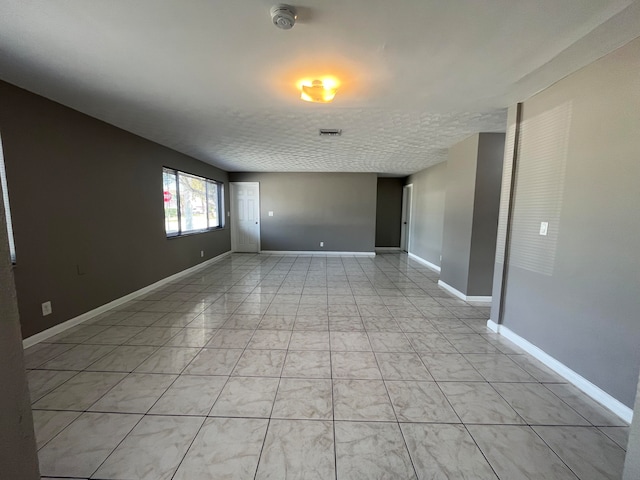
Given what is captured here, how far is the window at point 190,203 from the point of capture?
15.7 ft

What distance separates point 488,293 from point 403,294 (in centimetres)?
119

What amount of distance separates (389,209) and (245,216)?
4.42m

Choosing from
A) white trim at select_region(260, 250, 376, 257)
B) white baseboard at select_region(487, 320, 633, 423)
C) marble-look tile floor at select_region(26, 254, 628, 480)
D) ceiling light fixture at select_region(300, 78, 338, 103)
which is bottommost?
marble-look tile floor at select_region(26, 254, 628, 480)

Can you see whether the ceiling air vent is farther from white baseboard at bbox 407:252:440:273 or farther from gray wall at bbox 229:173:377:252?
white baseboard at bbox 407:252:440:273

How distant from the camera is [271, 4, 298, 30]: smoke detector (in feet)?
4.89

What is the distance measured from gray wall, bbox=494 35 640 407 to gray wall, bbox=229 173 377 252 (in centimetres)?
482

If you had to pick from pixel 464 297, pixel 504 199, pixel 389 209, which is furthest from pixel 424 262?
pixel 504 199

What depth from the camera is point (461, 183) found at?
409 centimetres

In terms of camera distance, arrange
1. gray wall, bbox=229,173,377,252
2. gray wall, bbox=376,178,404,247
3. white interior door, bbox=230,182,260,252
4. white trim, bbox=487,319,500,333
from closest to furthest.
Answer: white trim, bbox=487,319,500,333 → gray wall, bbox=229,173,377,252 → white interior door, bbox=230,182,260,252 → gray wall, bbox=376,178,404,247

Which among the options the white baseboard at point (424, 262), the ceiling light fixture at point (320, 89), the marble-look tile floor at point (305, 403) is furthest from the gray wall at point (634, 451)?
the white baseboard at point (424, 262)

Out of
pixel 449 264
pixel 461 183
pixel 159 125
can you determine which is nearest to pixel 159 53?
pixel 159 125

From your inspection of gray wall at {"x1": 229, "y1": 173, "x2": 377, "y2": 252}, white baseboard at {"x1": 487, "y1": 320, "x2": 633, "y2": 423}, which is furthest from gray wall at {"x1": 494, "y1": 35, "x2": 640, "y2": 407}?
gray wall at {"x1": 229, "y1": 173, "x2": 377, "y2": 252}

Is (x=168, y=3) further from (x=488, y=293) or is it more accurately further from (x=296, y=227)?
(x=296, y=227)

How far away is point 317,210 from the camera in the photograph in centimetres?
746
